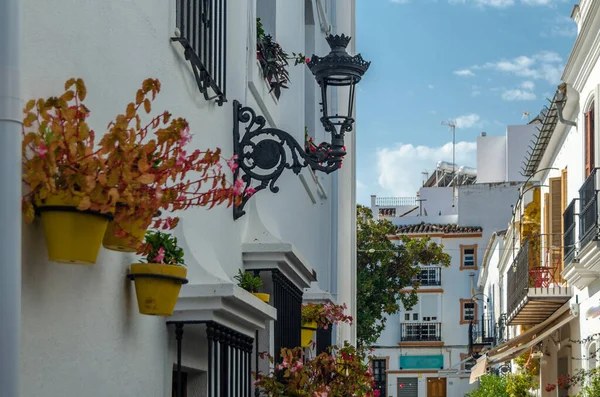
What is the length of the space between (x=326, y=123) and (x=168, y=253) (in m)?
3.10

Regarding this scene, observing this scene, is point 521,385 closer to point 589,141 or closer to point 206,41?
point 589,141

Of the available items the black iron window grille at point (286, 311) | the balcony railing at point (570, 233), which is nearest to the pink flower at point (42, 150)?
the black iron window grille at point (286, 311)

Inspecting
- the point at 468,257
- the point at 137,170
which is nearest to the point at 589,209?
the point at 137,170

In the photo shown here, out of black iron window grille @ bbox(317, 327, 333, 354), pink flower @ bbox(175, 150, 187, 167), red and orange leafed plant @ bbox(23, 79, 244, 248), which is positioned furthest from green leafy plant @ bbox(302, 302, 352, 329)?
red and orange leafed plant @ bbox(23, 79, 244, 248)

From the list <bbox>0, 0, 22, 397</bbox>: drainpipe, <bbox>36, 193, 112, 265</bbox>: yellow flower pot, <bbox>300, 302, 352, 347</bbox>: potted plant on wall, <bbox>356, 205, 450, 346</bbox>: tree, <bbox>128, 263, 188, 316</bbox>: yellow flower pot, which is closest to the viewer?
<bbox>0, 0, 22, 397</bbox>: drainpipe

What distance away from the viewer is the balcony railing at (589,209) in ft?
50.7

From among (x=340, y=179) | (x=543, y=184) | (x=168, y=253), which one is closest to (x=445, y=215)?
(x=543, y=184)

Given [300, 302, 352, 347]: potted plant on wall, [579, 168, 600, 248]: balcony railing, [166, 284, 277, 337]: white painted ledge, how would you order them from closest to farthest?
[166, 284, 277, 337]: white painted ledge → [300, 302, 352, 347]: potted plant on wall → [579, 168, 600, 248]: balcony railing

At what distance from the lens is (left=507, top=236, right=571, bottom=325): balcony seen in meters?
20.6

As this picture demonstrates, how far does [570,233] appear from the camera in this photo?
17984 millimetres

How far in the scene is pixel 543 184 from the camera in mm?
24500

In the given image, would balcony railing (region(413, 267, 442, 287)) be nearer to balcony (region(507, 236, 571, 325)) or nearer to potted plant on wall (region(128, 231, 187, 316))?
balcony (region(507, 236, 571, 325))

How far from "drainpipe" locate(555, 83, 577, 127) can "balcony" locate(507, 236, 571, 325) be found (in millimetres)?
2728

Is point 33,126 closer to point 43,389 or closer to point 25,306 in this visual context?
point 25,306
